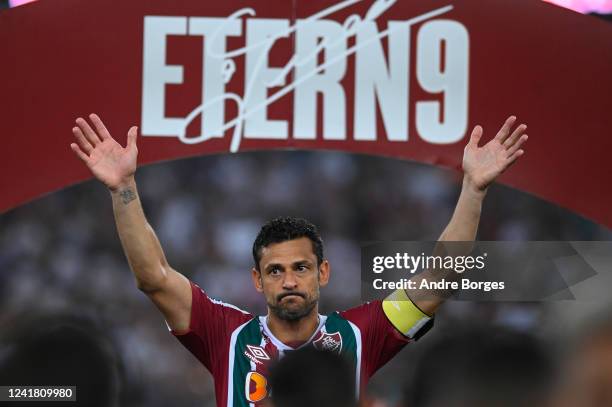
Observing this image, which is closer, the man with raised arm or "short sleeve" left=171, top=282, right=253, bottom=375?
the man with raised arm

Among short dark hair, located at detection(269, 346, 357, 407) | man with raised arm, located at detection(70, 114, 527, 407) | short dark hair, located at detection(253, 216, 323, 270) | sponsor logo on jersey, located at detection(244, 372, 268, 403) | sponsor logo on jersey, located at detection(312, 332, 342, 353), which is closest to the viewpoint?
short dark hair, located at detection(269, 346, 357, 407)

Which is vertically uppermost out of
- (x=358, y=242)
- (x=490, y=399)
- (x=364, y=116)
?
(x=364, y=116)

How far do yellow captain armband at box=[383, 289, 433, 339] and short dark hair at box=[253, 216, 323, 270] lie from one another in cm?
34

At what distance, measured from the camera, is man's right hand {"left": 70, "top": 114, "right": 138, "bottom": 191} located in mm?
3779

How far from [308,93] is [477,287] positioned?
116 cm

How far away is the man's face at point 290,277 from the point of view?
4.00m

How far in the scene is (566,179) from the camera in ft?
16.1

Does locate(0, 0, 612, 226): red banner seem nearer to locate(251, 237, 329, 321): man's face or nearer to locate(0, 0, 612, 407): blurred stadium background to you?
locate(0, 0, 612, 407): blurred stadium background

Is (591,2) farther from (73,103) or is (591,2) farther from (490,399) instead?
(490,399)

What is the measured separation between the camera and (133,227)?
12.1 ft

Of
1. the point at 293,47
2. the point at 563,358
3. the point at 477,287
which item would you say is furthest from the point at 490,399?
the point at 293,47

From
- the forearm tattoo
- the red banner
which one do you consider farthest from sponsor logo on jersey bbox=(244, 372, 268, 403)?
the red banner

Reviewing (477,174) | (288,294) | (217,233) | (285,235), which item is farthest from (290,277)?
(217,233)

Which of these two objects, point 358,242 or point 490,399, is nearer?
point 490,399
